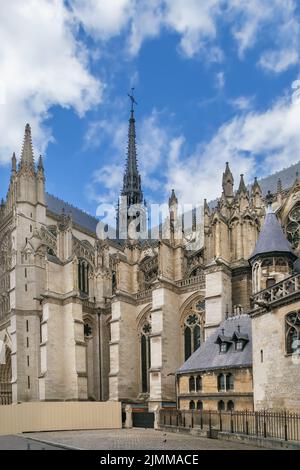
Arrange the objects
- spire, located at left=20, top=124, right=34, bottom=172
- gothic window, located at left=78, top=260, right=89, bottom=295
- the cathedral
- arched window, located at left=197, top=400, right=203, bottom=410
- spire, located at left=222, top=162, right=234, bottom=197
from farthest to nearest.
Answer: spire, located at left=20, top=124, right=34, bottom=172 → gothic window, located at left=78, top=260, right=89, bottom=295 → spire, located at left=222, top=162, right=234, bottom=197 → the cathedral → arched window, located at left=197, top=400, right=203, bottom=410

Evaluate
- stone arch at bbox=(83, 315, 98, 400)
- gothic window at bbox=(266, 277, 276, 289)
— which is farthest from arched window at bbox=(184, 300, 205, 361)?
stone arch at bbox=(83, 315, 98, 400)

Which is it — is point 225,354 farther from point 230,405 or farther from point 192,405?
point 192,405

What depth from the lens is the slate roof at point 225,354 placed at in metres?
26.3

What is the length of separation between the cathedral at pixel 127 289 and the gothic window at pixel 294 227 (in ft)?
0.26

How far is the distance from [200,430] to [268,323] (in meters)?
6.58

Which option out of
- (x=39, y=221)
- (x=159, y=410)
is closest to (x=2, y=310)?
(x=39, y=221)

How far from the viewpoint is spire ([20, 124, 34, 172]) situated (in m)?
50.3

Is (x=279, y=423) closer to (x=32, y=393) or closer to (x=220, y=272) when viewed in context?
(x=220, y=272)

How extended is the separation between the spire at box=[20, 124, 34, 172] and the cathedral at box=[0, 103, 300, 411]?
9cm

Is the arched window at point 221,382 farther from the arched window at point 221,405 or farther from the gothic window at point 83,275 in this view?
the gothic window at point 83,275

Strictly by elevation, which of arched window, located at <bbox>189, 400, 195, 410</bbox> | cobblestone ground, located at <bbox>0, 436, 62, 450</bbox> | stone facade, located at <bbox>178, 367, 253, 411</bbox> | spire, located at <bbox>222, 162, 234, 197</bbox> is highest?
spire, located at <bbox>222, 162, 234, 197</bbox>

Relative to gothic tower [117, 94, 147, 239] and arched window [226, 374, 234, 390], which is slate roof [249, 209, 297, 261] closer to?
arched window [226, 374, 234, 390]

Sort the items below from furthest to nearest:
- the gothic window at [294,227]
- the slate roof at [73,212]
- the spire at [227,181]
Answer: the slate roof at [73,212]
the spire at [227,181]
the gothic window at [294,227]

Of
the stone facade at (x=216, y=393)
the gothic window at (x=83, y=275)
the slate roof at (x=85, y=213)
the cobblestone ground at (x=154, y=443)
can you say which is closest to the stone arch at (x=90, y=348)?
the gothic window at (x=83, y=275)
